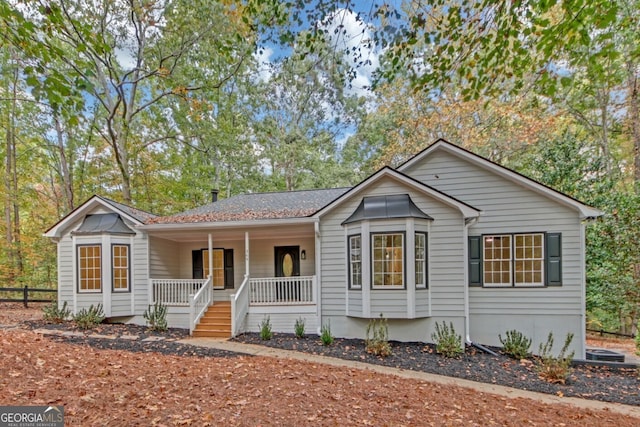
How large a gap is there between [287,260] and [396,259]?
4.68m

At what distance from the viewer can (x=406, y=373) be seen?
6594 mm

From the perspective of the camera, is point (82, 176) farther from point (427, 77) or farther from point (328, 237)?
point (427, 77)

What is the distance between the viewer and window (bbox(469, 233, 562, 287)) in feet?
28.1

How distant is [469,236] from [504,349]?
9.82 feet

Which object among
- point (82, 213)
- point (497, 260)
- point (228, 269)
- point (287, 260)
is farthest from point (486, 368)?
point (82, 213)

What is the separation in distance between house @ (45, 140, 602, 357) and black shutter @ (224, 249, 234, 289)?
4.45 feet

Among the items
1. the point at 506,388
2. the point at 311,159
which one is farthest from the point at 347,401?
the point at 311,159

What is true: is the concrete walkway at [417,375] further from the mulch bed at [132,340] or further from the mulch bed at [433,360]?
the mulch bed at [132,340]

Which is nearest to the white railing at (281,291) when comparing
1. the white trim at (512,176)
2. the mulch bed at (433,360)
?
the mulch bed at (433,360)

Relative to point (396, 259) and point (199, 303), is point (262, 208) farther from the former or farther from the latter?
point (396, 259)

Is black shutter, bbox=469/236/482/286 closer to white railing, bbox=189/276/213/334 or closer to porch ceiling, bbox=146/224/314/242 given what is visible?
porch ceiling, bbox=146/224/314/242

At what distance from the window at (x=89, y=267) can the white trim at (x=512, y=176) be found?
32.6 ft

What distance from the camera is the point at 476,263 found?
911cm

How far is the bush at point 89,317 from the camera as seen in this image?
952 centimetres
